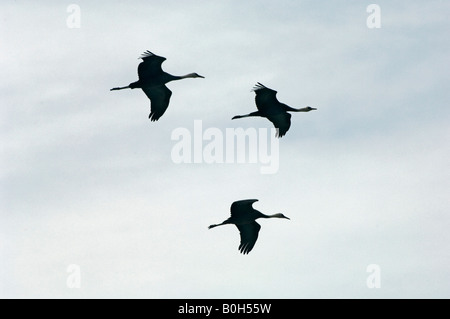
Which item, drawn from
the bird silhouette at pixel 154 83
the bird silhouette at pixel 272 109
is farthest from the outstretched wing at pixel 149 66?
the bird silhouette at pixel 272 109

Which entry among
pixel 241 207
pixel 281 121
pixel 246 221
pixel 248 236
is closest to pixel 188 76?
pixel 281 121

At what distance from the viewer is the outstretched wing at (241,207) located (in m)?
37.4

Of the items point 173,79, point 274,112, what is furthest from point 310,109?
point 173,79

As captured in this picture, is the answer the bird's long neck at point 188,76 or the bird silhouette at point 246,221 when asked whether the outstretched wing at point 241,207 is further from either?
the bird's long neck at point 188,76

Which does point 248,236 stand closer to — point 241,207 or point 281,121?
point 241,207

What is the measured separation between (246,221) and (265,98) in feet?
14.0

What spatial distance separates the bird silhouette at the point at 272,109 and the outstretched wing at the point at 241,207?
12.4 feet

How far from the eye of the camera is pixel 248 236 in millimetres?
39125

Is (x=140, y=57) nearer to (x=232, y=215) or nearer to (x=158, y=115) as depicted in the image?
(x=158, y=115)

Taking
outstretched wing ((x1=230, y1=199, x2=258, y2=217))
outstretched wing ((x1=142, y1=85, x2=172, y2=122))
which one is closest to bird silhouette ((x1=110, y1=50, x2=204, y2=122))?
outstretched wing ((x1=142, y1=85, x2=172, y2=122))

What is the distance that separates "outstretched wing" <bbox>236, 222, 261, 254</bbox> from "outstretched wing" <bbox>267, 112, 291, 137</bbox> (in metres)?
3.55

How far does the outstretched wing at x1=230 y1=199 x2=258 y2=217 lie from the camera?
3744 centimetres
